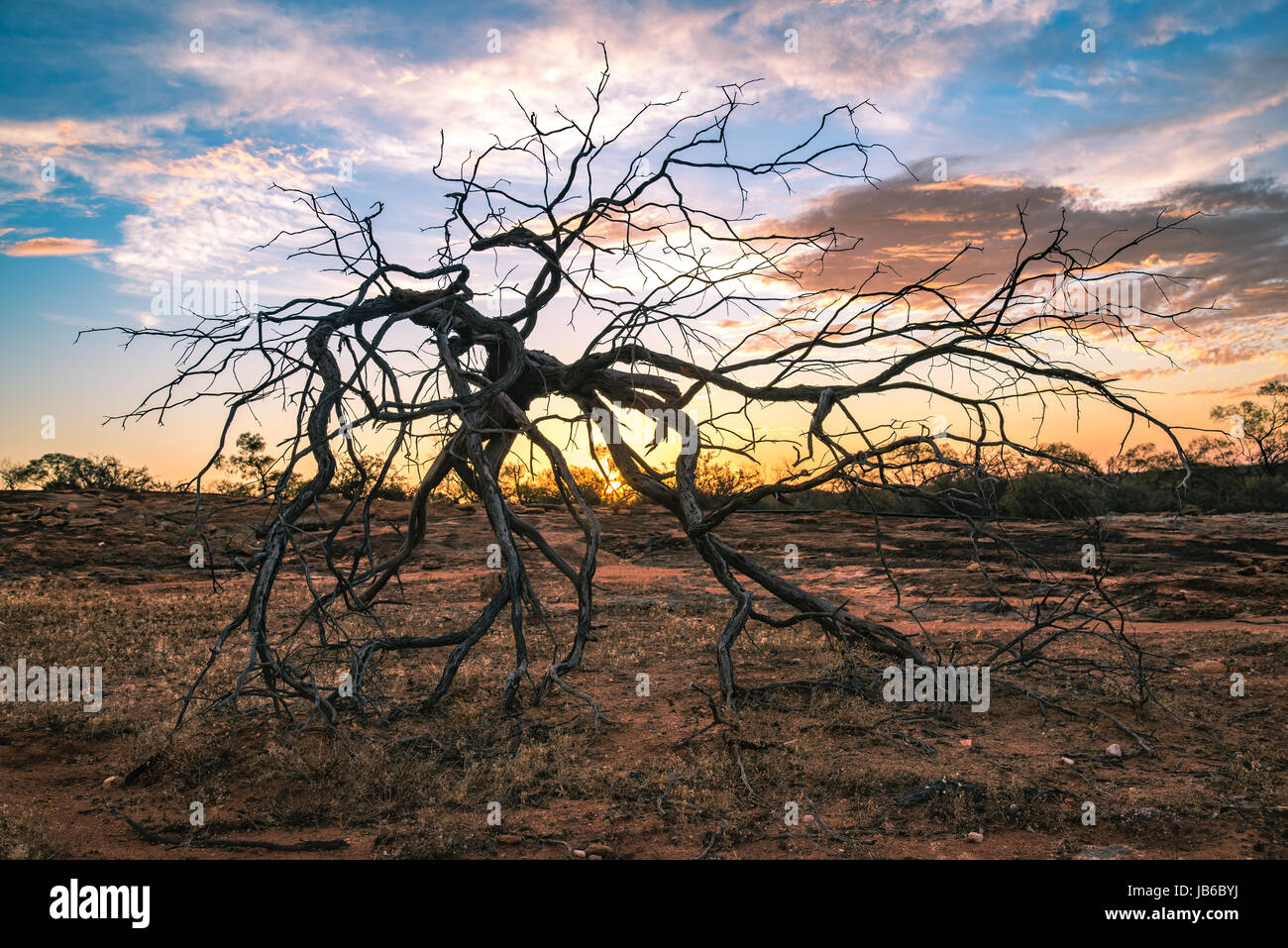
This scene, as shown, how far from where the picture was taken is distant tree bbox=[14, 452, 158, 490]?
2120 centimetres

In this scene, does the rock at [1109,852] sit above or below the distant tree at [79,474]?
below

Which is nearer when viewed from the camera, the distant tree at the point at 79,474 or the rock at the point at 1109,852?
the rock at the point at 1109,852

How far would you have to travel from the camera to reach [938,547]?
15078 mm

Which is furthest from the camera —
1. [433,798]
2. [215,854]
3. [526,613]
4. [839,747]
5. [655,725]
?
[526,613]

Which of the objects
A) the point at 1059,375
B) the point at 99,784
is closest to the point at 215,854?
the point at 99,784

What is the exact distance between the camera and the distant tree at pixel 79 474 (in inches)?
835

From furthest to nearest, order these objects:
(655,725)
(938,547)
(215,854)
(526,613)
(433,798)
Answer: (938,547)
(526,613)
(655,725)
(433,798)
(215,854)

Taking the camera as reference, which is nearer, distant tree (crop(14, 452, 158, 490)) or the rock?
the rock

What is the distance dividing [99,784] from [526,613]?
16.2 feet

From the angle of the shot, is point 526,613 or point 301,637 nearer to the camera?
point 301,637

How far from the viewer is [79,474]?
2139 centimetres

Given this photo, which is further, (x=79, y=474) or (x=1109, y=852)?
(x=79, y=474)

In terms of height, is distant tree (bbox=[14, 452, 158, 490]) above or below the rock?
above
